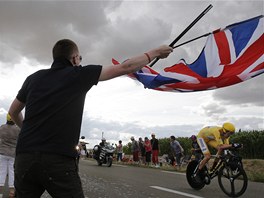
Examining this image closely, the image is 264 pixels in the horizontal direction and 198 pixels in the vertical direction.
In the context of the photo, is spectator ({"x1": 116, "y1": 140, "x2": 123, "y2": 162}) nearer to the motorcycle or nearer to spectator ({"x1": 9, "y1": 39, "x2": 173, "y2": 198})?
the motorcycle

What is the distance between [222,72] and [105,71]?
17.0ft

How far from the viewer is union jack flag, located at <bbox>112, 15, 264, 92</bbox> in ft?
24.3

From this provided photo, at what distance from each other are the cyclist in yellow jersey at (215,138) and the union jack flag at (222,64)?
5.91 ft

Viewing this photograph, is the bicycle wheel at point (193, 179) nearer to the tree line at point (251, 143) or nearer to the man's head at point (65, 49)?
the man's head at point (65, 49)

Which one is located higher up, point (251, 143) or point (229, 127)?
point (251, 143)

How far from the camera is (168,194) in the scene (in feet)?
28.3

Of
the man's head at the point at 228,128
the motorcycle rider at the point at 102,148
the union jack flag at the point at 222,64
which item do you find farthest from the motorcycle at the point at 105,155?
the union jack flag at the point at 222,64

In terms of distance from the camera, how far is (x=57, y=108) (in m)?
2.65

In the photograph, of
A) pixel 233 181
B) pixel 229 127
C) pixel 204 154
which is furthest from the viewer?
pixel 204 154

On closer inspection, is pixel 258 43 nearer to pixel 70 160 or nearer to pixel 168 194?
pixel 168 194

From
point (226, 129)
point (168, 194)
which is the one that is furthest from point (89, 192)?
point (226, 129)

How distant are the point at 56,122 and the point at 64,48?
0.58 metres

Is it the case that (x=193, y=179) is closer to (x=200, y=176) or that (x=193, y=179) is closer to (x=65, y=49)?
(x=200, y=176)

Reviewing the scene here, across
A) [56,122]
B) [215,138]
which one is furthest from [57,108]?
[215,138]
